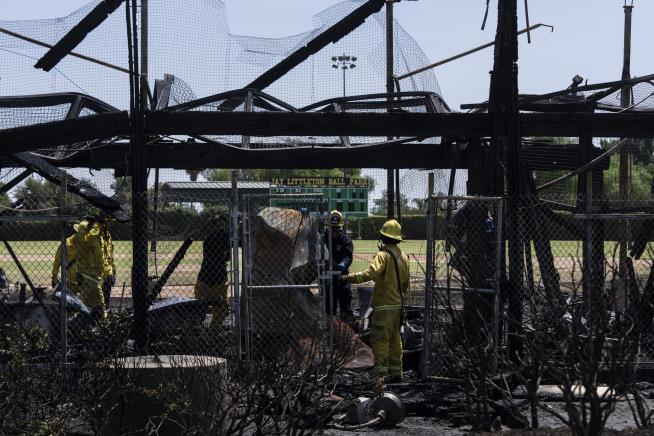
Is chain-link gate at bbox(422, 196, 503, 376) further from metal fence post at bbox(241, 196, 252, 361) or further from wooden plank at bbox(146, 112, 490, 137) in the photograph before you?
metal fence post at bbox(241, 196, 252, 361)

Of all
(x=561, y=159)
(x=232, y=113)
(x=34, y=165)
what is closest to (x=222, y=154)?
(x=232, y=113)

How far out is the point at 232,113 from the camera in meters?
11.0

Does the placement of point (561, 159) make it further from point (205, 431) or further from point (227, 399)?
point (205, 431)

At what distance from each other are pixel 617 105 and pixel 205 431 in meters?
8.03

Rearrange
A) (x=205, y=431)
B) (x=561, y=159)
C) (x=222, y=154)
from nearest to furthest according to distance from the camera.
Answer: (x=205, y=431)
(x=222, y=154)
(x=561, y=159)

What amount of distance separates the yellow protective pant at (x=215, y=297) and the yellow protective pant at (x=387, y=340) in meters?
2.20

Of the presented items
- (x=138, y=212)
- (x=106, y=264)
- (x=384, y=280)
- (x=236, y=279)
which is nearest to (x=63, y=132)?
(x=138, y=212)

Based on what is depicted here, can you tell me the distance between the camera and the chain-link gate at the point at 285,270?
1081 centimetres

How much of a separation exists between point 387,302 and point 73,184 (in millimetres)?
3507

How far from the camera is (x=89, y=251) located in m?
13.9

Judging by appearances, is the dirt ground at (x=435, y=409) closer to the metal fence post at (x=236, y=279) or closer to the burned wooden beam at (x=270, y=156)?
the metal fence post at (x=236, y=279)

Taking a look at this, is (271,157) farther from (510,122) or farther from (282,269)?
(510,122)

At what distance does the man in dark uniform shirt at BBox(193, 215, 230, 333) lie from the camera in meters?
12.6

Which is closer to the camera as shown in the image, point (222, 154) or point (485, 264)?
point (485, 264)
